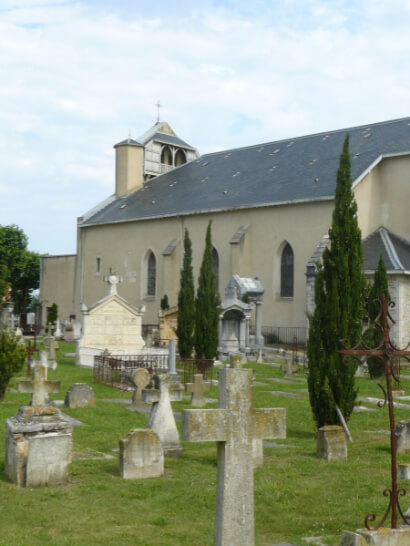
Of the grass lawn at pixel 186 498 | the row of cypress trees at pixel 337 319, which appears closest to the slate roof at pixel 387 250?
the row of cypress trees at pixel 337 319

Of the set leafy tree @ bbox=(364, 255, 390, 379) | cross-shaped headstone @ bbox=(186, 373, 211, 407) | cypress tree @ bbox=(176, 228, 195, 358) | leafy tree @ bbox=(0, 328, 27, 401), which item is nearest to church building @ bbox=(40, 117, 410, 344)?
leafy tree @ bbox=(364, 255, 390, 379)

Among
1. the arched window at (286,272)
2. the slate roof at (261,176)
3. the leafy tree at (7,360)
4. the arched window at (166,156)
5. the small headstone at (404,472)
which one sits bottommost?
the small headstone at (404,472)

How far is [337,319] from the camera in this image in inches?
472

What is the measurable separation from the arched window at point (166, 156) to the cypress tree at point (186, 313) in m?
19.6

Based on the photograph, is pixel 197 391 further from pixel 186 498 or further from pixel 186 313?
pixel 186 313

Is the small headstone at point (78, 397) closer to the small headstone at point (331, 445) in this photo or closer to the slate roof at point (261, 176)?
the small headstone at point (331, 445)

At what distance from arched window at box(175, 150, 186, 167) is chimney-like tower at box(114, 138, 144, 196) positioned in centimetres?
306

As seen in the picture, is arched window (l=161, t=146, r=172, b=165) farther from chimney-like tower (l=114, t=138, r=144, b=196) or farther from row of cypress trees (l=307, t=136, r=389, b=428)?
row of cypress trees (l=307, t=136, r=389, b=428)

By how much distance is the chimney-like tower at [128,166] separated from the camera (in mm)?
44531

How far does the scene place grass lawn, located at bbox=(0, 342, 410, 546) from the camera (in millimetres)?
6445

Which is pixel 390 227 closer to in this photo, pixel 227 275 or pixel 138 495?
pixel 227 275

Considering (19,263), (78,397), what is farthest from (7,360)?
(19,263)

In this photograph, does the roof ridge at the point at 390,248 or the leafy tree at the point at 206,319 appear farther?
the roof ridge at the point at 390,248

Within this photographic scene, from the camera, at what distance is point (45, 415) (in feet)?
27.8
